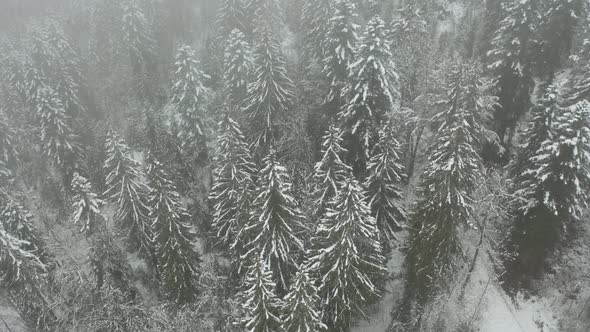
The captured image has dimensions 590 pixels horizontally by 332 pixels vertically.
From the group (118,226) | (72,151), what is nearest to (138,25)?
(72,151)

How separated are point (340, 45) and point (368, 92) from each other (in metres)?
5.09

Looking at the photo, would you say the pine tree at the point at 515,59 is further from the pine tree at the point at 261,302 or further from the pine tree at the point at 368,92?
the pine tree at the point at 261,302

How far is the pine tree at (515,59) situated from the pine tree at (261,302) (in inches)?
975

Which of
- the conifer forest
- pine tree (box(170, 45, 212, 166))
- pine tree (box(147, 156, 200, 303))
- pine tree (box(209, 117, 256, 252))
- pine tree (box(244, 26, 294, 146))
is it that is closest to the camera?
the conifer forest

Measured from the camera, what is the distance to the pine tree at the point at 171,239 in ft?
94.4

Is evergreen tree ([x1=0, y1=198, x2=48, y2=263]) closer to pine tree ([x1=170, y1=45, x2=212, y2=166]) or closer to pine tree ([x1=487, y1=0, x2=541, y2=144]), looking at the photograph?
pine tree ([x1=170, y1=45, x2=212, y2=166])

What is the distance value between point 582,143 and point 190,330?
1057 inches

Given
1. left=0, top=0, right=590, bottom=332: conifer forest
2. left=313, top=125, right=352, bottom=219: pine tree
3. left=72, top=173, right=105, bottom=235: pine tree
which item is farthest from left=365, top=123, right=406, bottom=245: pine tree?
left=72, top=173, right=105, bottom=235: pine tree

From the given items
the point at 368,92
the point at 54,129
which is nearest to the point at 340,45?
the point at 368,92

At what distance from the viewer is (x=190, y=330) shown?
26.9 metres

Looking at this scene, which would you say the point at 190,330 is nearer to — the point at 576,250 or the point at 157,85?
the point at 576,250

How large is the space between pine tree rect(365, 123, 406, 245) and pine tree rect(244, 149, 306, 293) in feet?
17.3

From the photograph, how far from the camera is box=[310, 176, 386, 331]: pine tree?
23.5m

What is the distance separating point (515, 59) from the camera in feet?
114
